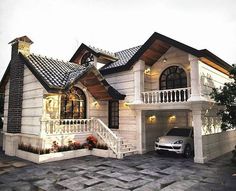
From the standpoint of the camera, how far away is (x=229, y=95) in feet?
33.3

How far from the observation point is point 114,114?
15.1 m

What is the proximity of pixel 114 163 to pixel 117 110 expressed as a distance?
5.29m

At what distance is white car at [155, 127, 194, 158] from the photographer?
11391 millimetres

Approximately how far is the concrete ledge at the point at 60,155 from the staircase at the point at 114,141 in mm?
415

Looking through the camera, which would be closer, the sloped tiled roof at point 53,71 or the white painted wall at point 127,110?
the sloped tiled roof at point 53,71

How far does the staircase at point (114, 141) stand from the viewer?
11.7 meters

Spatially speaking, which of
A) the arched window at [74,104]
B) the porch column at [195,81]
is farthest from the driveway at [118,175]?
the porch column at [195,81]

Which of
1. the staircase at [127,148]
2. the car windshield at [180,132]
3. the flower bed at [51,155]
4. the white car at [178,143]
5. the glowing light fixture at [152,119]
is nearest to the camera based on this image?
the flower bed at [51,155]

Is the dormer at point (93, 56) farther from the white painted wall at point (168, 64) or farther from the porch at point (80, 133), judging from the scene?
the porch at point (80, 133)

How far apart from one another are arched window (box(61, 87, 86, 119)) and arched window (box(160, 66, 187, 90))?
18.7ft

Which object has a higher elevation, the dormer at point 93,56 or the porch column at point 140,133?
the dormer at point 93,56

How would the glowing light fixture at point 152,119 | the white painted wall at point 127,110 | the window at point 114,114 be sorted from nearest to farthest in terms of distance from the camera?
the white painted wall at point 127,110 < the glowing light fixture at point 152,119 < the window at point 114,114

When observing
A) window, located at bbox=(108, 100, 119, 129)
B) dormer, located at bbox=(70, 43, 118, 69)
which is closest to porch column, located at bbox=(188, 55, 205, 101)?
window, located at bbox=(108, 100, 119, 129)

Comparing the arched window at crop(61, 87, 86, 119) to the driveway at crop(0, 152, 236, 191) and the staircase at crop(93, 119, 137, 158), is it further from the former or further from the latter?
the driveway at crop(0, 152, 236, 191)
